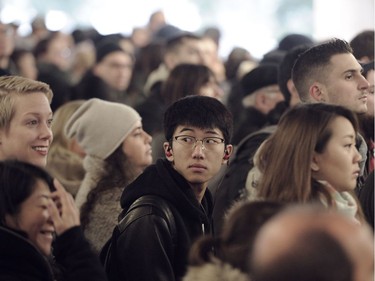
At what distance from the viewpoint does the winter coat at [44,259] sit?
3.96 metres

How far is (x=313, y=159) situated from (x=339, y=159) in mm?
129

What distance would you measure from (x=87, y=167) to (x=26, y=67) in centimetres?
731

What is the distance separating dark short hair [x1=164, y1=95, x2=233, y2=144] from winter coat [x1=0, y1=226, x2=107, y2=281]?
1.25 meters

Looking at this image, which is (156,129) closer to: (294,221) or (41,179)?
(41,179)

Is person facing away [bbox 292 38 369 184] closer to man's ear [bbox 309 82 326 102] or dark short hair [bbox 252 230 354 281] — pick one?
man's ear [bbox 309 82 326 102]

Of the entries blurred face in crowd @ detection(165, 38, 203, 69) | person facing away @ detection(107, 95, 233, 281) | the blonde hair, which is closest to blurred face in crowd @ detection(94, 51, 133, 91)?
blurred face in crowd @ detection(165, 38, 203, 69)

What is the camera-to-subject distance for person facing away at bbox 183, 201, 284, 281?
349 centimetres

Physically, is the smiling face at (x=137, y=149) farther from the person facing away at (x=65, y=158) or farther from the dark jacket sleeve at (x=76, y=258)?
the dark jacket sleeve at (x=76, y=258)

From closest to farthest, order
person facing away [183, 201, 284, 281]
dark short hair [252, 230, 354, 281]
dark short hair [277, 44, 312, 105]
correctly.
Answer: dark short hair [252, 230, 354, 281], person facing away [183, 201, 284, 281], dark short hair [277, 44, 312, 105]

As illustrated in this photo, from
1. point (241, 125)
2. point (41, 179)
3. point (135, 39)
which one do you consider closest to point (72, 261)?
point (41, 179)

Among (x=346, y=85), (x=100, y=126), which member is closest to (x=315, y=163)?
(x=346, y=85)

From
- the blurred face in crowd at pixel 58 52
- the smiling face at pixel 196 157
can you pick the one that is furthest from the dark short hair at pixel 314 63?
the blurred face in crowd at pixel 58 52

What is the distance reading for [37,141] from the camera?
5277 mm

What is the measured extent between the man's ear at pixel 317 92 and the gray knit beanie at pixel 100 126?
118cm
